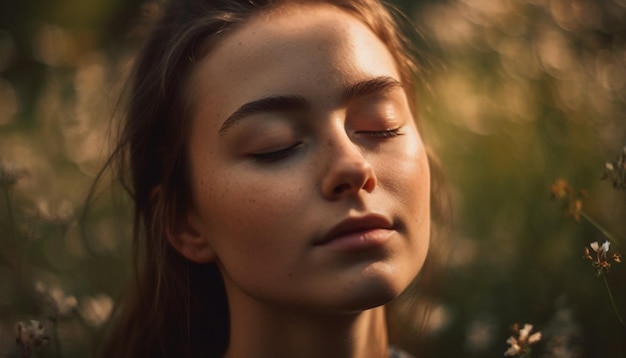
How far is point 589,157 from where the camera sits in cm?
373

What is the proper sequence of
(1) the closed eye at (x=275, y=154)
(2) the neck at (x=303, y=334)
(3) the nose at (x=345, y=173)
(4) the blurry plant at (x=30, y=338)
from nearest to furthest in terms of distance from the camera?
(3) the nose at (x=345, y=173) < (1) the closed eye at (x=275, y=154) < (2) the neck at (x=303, y=334) < (4) the blurry plant at (x=30, y=338)

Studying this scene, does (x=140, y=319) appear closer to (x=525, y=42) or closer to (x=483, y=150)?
(x=483, y=150)

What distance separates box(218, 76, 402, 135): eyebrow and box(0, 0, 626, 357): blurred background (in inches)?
36.7

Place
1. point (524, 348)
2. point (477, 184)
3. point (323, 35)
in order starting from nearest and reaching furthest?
point (524, 348), point (323, 35), point (477, 184)

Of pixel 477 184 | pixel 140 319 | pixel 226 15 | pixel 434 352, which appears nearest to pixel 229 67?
pixel 226 15

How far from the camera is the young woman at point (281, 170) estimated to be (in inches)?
86.5

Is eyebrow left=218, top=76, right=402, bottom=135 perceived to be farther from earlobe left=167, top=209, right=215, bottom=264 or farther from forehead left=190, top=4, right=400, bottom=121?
earlobe left=167, top=209, right=215, bottom=264

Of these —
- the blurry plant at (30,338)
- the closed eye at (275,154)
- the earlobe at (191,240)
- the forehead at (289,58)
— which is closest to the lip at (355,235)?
the closed eye at (275,154)

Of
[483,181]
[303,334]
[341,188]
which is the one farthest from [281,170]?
[483,181]

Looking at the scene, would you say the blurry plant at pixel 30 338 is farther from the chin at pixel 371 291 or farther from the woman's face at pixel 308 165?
the chin at pixel 371 291

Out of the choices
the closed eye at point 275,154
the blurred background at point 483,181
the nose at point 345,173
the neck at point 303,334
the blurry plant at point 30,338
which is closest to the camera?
the nose at point 345,173

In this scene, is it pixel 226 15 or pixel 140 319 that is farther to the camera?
pixel 140 319

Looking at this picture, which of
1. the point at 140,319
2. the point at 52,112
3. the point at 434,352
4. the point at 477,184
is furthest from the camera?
the point at 52,112

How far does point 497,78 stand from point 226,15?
218 centimetres
